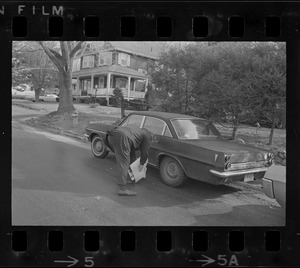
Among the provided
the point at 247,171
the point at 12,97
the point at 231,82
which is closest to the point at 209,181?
the point at 247,171

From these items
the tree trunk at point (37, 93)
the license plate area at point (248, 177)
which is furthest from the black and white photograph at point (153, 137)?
the tree trunk at point (37, 93)

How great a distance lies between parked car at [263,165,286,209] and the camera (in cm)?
287

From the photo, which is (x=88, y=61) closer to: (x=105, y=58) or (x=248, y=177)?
(x=105, y=58)

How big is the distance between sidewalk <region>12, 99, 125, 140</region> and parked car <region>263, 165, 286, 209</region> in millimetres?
1883

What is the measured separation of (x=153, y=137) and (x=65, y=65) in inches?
54.2

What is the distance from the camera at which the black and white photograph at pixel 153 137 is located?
2904 millimetres

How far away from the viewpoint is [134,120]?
10.2 ft

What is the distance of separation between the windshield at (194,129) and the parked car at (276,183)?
72cm

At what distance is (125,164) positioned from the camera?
120 inches

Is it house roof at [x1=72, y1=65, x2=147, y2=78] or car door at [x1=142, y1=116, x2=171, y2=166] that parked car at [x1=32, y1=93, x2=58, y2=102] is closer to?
house roof at [x1=72, y1=65, x2=147, y2=78]

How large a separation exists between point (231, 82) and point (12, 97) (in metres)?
2.50

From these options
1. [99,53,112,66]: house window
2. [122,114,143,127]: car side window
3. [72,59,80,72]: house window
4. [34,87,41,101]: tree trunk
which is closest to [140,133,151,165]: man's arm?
[122,114,143,127]: car side window

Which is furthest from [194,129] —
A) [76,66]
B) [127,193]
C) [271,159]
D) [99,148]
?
[76,66]
